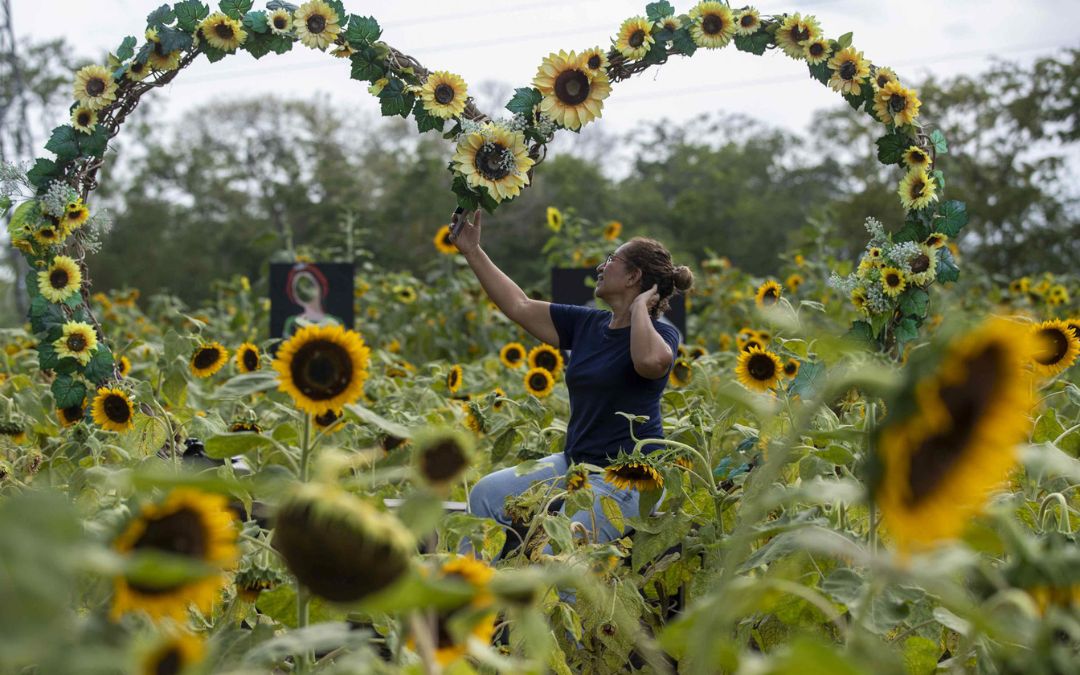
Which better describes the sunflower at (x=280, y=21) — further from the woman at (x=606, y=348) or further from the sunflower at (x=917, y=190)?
the sunflower at (x=917, y=190)

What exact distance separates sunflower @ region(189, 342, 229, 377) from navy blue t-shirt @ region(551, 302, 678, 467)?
3.31ft

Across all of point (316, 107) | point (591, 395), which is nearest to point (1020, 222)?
point (591, 395)

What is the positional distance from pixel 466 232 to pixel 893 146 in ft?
4.72

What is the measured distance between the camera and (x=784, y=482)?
2.16 m

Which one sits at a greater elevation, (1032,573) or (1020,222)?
(1032,573)

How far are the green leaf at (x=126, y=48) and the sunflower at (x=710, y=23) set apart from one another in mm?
1727

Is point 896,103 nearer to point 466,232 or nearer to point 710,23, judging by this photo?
point 710,23

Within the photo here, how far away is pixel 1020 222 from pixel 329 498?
50.3 ft

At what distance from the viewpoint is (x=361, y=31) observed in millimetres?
3102

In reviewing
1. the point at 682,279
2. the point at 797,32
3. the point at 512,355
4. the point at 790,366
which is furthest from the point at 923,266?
the point at 512,355

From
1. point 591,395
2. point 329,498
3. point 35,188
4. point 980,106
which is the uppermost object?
point 329,498

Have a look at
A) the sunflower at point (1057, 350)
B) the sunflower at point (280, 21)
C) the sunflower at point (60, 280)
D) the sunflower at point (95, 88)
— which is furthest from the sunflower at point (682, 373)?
the sunflower at point (95, 88)

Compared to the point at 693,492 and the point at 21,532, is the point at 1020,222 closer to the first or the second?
the point at 693,492

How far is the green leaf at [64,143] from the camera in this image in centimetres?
315
